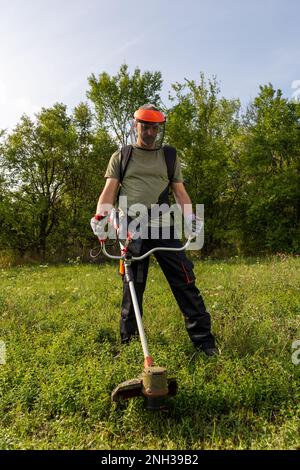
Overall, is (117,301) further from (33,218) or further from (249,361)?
(33,218)

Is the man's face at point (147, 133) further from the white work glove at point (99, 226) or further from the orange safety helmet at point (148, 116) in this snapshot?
the white work glove at point (99, 226)

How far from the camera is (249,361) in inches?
143

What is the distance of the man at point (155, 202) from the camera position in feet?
13.1

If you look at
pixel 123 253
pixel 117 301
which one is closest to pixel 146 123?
pixel 123 253

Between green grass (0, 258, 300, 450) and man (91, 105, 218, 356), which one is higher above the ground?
man (91, 105, 218, 356)

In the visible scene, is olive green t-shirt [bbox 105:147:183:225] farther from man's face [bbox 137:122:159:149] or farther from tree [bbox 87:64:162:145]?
tree [bbox 87:64:162:145]

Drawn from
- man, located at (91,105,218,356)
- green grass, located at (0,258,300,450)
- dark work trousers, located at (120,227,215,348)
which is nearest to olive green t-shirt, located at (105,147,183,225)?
man, located at (91,105,218,356)

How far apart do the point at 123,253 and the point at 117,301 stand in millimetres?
2798

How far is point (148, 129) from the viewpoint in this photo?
3951mm

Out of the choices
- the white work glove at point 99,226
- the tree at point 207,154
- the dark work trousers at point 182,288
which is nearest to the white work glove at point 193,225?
the dark work trousers at point 182,288

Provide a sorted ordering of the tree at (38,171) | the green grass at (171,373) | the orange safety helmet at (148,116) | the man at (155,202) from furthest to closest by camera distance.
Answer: the tree at (38,171) < the man at (155,202) < the orange safety helmet at (148,116) < the green grass at (171,373)

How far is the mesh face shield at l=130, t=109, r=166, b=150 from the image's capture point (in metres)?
3.89

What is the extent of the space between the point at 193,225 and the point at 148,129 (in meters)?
1.08

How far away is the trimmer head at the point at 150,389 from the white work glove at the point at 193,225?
1.37m
